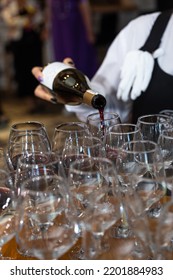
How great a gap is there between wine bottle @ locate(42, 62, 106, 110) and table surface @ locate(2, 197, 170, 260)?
533 millimetres

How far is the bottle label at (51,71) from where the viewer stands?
150cm

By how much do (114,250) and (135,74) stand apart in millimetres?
909

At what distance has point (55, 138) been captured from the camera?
1.18 meters

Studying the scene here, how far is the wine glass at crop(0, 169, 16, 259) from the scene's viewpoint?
94 cm

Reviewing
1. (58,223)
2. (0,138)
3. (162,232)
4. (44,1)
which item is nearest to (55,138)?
(58,223)

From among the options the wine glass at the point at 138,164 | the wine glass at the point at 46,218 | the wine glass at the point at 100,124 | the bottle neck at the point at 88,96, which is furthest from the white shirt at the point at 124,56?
the wine glass at the point at 46,218

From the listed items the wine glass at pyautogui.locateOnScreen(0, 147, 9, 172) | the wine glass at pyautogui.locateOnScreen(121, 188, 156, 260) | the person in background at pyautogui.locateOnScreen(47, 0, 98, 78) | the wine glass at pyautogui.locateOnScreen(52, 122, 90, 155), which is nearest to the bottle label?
the wine glass at pyautogui.locateOnScreen(52, 122, 90, 155)

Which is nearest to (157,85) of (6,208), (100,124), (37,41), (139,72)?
(139,72)

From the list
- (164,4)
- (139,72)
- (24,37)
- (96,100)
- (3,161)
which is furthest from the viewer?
(24,37)

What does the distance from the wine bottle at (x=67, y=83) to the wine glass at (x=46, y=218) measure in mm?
544

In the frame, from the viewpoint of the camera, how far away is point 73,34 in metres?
4.41

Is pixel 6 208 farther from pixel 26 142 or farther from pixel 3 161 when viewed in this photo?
pixel 26 142
